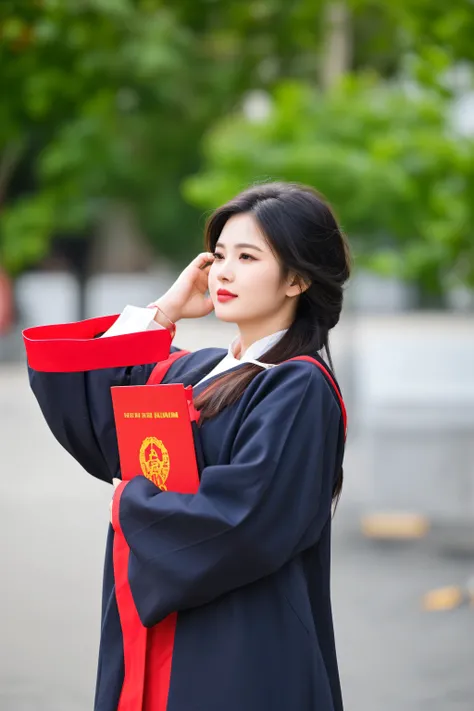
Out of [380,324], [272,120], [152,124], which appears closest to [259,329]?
[272,120]

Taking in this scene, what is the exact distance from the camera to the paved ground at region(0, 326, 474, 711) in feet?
15.6

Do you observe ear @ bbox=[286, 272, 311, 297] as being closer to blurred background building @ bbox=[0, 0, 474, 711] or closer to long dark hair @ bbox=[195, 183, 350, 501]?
long dark hair @ bbox=[195, 183, 350, 501]

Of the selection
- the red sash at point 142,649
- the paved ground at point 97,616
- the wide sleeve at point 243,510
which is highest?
the wide sleeve at point 243,510

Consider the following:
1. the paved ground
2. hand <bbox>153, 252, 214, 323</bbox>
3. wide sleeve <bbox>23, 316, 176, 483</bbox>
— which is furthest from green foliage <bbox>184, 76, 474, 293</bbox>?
wide sleeve <bbox>23, 316, 176, 483</bbox>

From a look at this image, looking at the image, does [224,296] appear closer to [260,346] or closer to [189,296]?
[260,346]

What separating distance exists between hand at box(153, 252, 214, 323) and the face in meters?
0.22

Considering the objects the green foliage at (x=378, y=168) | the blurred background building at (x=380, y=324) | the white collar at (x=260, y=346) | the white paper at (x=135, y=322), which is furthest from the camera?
the green foliage at (x=378, y=168)

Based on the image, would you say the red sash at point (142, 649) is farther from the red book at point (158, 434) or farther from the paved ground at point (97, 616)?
the paved ground at point (97, 616)

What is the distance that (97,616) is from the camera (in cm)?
584

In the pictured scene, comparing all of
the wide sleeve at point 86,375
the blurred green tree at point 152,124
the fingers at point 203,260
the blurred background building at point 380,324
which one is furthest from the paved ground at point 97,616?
the blurred green tree at point 152,124

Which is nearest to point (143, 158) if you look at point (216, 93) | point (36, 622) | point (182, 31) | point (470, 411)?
point (216, 93)

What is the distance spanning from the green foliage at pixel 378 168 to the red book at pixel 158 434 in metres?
4.86

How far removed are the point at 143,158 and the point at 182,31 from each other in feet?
16.3

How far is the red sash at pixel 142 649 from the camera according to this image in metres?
2.25
